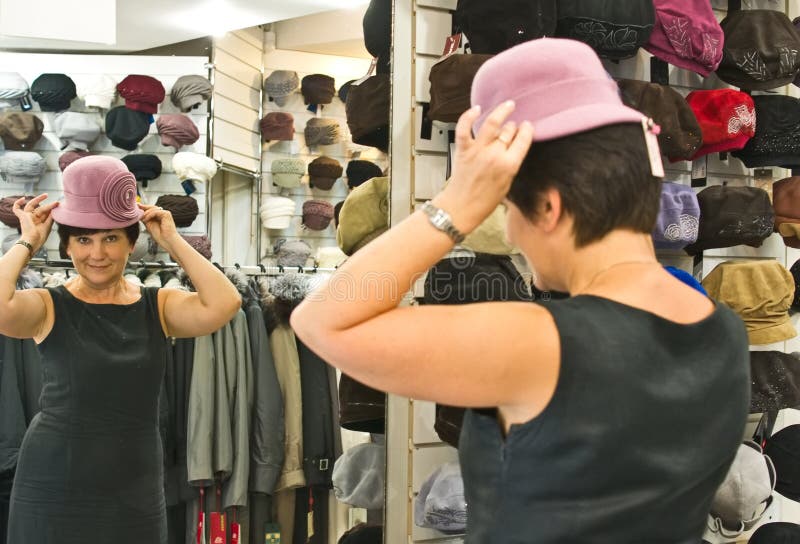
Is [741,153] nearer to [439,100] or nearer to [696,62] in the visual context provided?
[696,62]

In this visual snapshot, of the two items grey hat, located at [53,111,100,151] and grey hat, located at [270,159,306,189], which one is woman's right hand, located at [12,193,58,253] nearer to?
grey hat, located at [53,111,100,151]

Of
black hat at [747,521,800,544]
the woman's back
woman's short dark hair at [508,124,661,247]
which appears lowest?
black hat at [747,521,800,544]

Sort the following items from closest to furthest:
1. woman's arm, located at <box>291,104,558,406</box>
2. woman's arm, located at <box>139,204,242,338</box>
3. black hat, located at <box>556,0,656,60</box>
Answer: woman's arm, located at <box>291,104,558,406</box> → woman's arm, located at <box>139,204,242,338</box> → black hat, located at <box>556,0,656,60</box>

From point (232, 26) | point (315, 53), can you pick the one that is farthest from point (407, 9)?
point (232, 26)

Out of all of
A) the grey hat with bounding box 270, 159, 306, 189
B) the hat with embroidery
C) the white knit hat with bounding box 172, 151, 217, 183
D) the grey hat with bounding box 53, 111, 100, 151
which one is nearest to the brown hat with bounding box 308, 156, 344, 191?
the grey hat with bounding box 270, 159, 306, 189

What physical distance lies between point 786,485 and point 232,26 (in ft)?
8.63

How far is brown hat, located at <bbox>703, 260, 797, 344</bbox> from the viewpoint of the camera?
2.64 meters

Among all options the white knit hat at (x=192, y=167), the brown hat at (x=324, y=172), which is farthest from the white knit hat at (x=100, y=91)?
the brown hat at (x=324, y=172)

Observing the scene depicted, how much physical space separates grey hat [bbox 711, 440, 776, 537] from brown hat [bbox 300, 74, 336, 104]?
6.27 feet

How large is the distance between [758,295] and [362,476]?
5.18ft

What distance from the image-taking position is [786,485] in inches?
108

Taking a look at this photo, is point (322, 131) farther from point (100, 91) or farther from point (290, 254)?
point (100, 91)

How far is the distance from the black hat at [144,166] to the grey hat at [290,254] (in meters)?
0.47

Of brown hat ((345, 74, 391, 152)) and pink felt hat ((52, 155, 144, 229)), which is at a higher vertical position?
brown hat ((345, 74, 391, 152))
